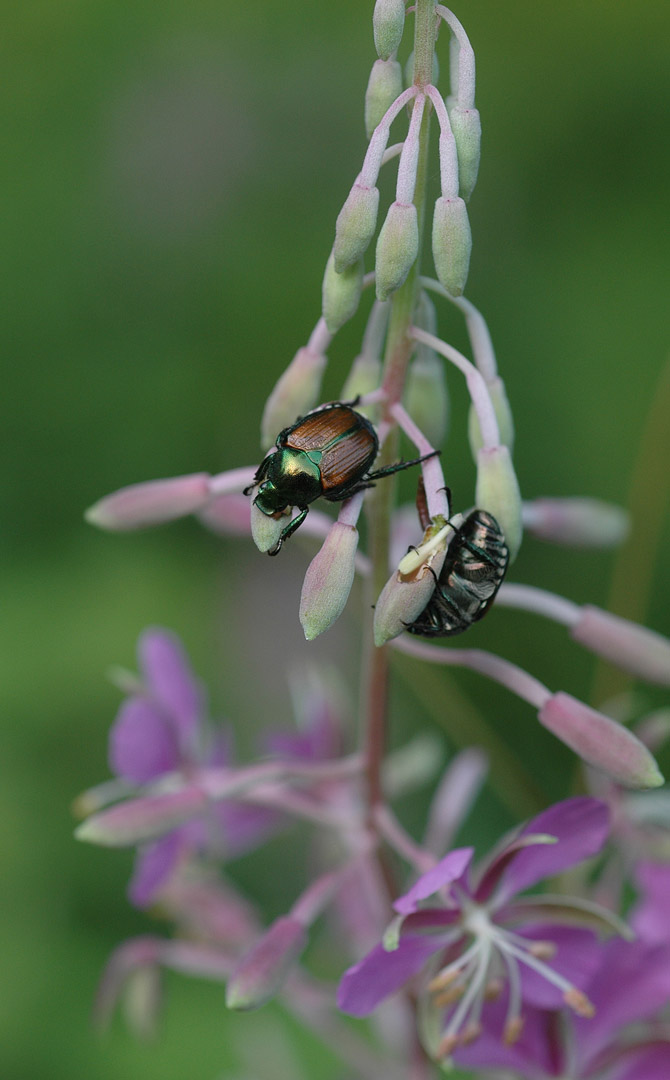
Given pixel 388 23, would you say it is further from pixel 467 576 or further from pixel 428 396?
pixel 467 576

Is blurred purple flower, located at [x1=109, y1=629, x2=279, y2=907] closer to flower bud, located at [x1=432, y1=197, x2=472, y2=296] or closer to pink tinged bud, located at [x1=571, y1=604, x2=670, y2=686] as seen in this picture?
pink tinged bud, located at [x1=571, y1=604, x2=670, y2=686]

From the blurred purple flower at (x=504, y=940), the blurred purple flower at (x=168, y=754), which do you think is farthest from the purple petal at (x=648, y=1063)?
the blurred purple flower at (x=168, y=754)

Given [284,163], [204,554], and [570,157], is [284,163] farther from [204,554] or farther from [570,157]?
[204,554]

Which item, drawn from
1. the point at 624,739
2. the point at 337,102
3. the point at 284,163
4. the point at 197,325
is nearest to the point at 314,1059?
the point at 624,739

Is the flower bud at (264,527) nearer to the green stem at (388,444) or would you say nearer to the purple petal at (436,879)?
the green stem at (388,444)

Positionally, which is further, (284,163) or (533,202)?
(284,163)
